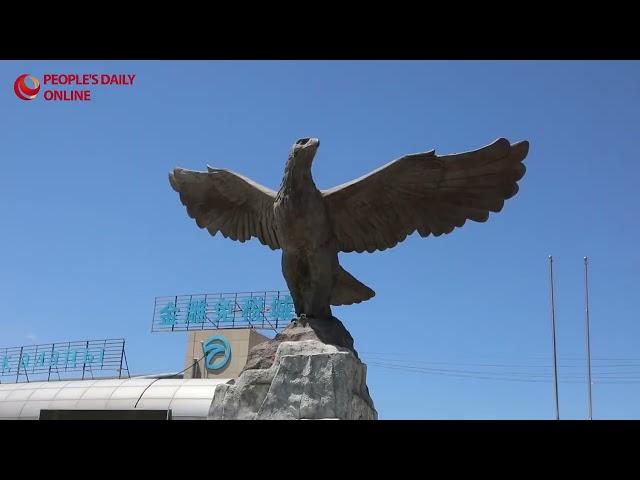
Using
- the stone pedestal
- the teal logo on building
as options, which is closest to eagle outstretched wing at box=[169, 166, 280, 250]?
the stone pedestal

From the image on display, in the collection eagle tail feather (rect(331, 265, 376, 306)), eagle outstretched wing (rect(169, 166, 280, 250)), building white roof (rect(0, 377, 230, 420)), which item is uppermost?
eagle outstretched wing (rect(169, 166, 280, 250))

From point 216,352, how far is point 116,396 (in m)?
3.76

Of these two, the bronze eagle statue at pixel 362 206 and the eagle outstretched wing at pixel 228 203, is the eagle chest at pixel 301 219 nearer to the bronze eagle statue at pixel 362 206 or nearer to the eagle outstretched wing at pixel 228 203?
the bronze eagle statue at pixel 362 206

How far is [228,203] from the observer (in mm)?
7477

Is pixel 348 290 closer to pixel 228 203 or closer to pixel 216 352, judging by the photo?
pixel 228 203

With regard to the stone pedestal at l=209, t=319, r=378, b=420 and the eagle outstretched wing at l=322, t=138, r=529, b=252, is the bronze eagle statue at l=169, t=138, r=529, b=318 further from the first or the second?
the stone pedestal at l=209, t=319, r=378, b=420

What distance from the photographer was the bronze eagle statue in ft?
20.9

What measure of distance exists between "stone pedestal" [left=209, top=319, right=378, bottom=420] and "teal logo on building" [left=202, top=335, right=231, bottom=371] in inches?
578

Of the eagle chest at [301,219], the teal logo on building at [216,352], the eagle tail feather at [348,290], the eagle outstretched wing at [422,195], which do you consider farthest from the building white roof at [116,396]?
the eagle chest at [301,219]

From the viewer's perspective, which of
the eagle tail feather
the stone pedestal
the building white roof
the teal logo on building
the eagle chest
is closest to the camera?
the stone pedestal

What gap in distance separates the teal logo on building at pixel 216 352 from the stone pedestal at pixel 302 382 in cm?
1468

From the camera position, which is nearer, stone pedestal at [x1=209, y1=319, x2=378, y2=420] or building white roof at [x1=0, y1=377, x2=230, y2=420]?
stone pedestal at [x1=209, y1=319, x2=378, y2=420]
